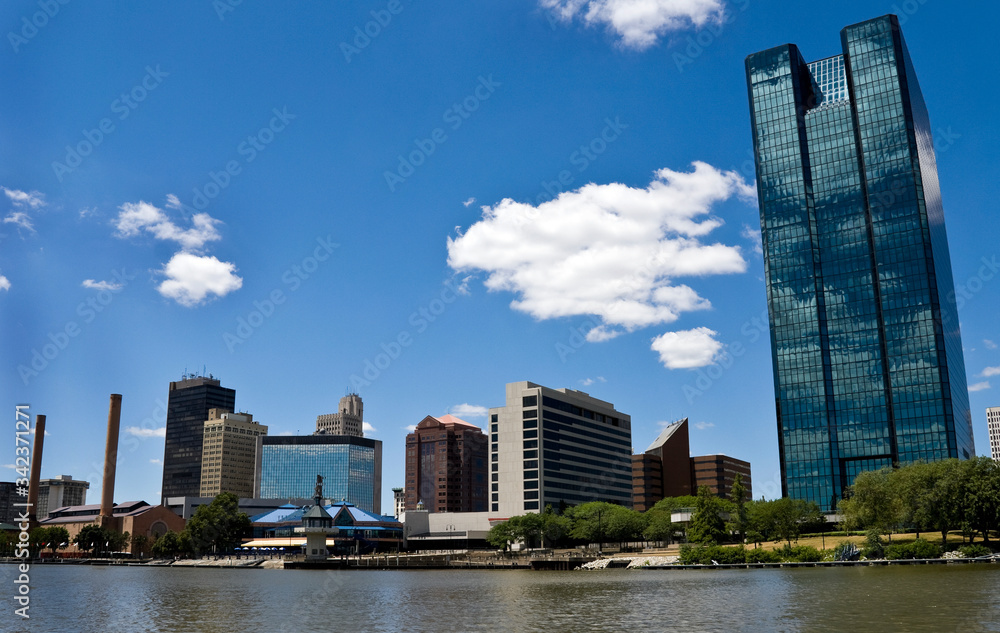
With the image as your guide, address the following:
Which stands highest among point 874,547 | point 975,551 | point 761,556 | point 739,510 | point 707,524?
Answer: point 739,510

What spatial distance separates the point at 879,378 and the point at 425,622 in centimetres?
16280

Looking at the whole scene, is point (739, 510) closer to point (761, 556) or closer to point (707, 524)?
point (707, 524)

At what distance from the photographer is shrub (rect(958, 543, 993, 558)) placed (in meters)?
99.6

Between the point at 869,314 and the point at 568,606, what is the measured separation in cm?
15293

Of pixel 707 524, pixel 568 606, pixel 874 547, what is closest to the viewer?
pixel 568 606

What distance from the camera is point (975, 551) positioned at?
100000 millimetres

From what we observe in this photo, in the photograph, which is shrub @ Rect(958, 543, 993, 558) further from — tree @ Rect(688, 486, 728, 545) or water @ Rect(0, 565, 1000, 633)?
tree @ Rect(688, 486, 728, 545)

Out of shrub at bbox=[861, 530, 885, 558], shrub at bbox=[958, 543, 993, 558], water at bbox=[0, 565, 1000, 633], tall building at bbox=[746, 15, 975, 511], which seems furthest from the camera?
tall building at bbox=[746, 15, 975, 511]

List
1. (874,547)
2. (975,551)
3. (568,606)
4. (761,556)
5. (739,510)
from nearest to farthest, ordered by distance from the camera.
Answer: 1. (568,606)
2. (975,551)
3. (874,547)
4. (761,556)
5. (739,510)

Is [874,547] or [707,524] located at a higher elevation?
[707,524]

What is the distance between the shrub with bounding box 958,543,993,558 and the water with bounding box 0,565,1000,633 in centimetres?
1309

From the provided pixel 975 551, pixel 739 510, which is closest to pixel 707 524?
pixel 739 510

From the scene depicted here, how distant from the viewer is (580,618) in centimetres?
5269

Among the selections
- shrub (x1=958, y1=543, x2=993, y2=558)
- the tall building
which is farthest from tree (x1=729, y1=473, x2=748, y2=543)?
the tall building
